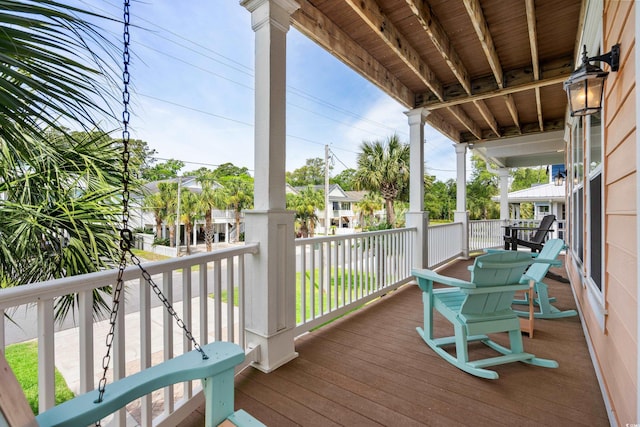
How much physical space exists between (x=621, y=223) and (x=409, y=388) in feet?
4.76

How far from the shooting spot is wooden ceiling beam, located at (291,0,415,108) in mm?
2684

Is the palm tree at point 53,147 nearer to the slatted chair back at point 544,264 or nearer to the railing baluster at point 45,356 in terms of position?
the railing baluster at point 45,356

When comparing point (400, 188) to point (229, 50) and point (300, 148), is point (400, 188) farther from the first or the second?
point (300, 148)

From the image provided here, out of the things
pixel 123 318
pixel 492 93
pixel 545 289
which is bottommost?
pixel 545 289

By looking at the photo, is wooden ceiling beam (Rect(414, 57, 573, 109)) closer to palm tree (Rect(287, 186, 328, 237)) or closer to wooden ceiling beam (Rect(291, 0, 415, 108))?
wooden ceiling beam (Rect(291, 0, 415, 108))

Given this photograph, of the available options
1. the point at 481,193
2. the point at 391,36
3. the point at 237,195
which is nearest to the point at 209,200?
the point at 237,195

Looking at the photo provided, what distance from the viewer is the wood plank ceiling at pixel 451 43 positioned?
273 cm

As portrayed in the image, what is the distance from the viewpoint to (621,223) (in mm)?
1347

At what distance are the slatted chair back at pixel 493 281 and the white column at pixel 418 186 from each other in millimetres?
2488

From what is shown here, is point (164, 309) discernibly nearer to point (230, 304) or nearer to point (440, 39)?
point (230, 304)

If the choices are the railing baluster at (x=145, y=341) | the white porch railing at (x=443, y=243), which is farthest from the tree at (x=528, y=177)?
the railing baluster at (x=145, y=341)

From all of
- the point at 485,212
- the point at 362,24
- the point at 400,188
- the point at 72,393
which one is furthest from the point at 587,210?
the point at 485,212

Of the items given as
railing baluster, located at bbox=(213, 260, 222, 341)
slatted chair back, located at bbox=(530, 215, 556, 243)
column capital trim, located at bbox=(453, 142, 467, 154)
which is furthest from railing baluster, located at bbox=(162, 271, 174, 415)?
column capital trim, located at bbox=(453, 142, 467, 154)

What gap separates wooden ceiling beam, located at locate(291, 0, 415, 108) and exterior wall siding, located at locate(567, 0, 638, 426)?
203 cm
